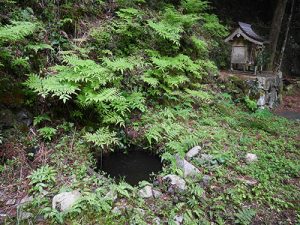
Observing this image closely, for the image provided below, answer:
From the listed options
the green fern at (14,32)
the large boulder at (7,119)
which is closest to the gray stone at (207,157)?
the large boulder at (7,119)

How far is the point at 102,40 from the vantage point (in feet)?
22.0

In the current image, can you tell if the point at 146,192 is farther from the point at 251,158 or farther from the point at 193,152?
the point at 251,158

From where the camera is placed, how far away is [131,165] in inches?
211

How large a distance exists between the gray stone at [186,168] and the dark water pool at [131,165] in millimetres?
463

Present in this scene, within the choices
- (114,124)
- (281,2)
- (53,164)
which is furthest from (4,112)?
(281,2)

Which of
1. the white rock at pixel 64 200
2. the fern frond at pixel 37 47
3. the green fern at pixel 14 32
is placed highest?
the green fern at pixel 14 32

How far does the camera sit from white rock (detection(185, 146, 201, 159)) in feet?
17.2

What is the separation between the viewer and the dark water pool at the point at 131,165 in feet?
16.4

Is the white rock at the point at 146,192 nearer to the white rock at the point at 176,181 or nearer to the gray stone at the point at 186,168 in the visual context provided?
the white rock at the point at 176,181

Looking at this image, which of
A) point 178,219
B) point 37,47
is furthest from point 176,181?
point 37,47

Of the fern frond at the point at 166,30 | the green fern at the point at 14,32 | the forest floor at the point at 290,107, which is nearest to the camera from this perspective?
the green fern at the point at 14,32

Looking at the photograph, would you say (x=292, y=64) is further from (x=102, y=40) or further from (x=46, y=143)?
(x=46, y=143)

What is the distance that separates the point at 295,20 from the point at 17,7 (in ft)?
56.1

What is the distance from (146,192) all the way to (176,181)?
0.59 m
